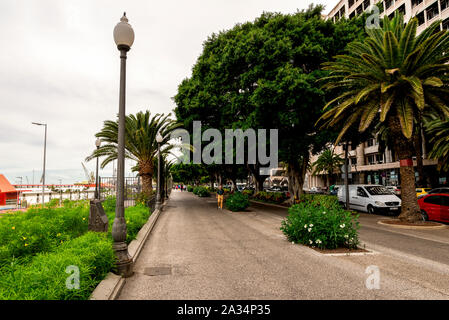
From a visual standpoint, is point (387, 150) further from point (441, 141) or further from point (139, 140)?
point (139, 140)

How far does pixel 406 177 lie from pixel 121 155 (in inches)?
518

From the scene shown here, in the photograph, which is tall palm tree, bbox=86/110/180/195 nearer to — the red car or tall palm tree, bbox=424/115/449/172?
the red car

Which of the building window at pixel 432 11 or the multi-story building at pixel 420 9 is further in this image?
the building window at pixel 432 11

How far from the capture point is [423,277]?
213 inches

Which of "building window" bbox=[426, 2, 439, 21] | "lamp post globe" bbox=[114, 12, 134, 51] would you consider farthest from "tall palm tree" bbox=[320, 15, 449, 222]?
"building window" bbox=[426, 2, 439, 21]

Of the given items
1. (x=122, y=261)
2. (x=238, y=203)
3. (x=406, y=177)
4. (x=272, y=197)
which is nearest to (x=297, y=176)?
(x=272, y=197)

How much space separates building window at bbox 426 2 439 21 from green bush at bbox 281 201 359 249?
4307 cm

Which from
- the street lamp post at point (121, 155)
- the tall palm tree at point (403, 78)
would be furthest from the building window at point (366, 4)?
the street lamp post at point (121, 155)

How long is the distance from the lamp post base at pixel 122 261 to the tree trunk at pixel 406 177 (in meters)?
12.7

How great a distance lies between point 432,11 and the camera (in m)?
37.3

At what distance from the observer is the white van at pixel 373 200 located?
16.6 meters

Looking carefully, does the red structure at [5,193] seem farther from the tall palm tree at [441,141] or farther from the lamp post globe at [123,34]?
the tall palm tree at [441,141]

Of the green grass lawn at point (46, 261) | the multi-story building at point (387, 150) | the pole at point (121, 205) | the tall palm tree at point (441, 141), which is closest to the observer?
the green grass lawn at point (46, 261)
